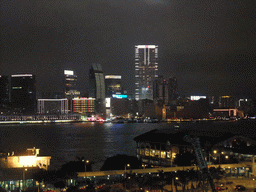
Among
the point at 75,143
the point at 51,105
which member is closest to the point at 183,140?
the point at 75,143

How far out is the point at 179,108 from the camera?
110750mm

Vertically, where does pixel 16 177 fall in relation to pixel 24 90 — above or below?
below

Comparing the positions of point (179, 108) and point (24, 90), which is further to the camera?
point (24, 90)

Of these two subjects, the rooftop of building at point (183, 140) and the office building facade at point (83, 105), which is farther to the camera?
the office building facade at point (83, 105)

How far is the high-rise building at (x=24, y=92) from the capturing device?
124 m

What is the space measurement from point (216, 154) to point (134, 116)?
96683 mm

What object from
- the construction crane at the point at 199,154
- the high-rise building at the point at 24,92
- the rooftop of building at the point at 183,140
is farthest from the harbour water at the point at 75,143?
the high-rise building at the point at 24,92

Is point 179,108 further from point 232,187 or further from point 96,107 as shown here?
point 232,187

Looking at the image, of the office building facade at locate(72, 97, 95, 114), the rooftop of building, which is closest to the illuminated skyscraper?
the office building facade at locate(72, 97, 95, 114)

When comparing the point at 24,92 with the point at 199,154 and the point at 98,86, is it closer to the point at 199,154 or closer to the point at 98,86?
the point at 98,86

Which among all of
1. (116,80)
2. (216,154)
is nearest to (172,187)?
(216,154)

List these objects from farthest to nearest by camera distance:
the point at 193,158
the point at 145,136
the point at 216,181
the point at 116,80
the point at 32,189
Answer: the point at 116,80, the point at 145,136, the point at 193,158, the point at 216,181, the point at 32,189

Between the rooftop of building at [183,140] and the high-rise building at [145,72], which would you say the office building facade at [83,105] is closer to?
the high-rise building at [145,72]

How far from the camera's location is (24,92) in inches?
4921
